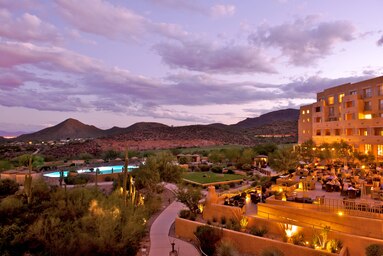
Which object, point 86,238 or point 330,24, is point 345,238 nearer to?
point 86,238

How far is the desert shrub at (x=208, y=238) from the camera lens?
12.7 m

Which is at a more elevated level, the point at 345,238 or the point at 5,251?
the point at 345,238

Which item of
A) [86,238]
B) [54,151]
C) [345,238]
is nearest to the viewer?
[345,238]

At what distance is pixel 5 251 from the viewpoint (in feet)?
41.5

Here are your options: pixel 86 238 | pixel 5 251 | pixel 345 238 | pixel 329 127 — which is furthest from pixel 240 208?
pixel 329 127

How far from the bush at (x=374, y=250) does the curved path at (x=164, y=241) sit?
6363mm

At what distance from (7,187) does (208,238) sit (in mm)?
18211

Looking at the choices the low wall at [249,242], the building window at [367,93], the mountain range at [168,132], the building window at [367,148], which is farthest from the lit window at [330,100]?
the mountain range at [168,132]

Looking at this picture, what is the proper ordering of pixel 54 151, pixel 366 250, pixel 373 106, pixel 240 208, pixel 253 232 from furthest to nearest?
pixel 54 151
pixel 373 106
pixel 240 208
pixel 253 232
pixel 366 250

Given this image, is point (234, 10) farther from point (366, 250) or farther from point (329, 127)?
point (329, 127)

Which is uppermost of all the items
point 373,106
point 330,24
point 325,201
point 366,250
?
point 330,24

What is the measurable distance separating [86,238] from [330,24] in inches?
1167

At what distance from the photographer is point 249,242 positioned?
12633mm

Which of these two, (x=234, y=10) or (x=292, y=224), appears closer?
(x=292, y=224)
